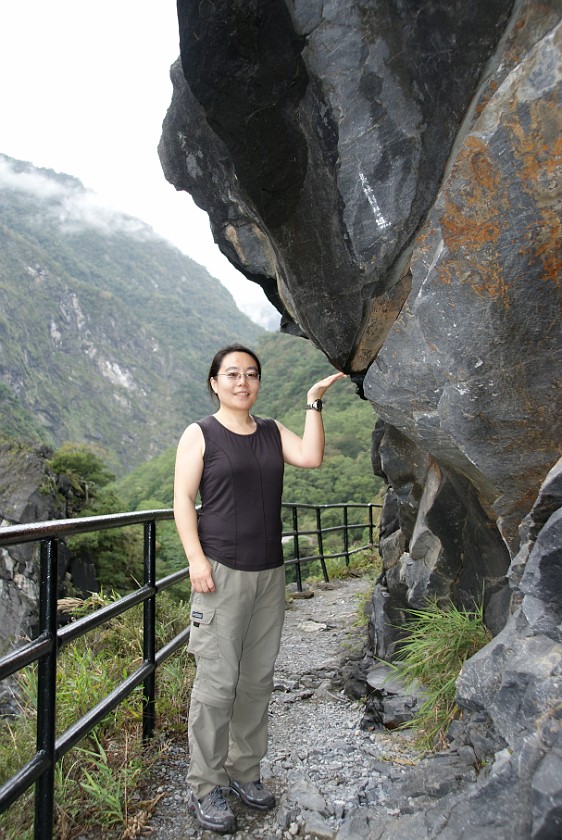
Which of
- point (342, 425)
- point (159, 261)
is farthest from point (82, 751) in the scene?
point (159, 261)

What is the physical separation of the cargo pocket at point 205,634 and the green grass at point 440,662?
133 cm

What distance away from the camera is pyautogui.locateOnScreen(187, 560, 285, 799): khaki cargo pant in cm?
269

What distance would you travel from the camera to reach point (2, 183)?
567ft

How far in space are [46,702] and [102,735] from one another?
1006 mm

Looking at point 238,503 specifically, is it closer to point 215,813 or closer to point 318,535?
point 215,813

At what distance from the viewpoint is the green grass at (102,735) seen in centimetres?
264

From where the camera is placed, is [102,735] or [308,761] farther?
[308,761]

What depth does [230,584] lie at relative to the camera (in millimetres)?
2730

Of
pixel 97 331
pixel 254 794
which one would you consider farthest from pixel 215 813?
pixel 97 331

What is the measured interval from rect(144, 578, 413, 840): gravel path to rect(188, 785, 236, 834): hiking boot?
52 mm

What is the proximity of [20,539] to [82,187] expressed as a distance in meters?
214

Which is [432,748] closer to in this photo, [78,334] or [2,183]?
[78,334]

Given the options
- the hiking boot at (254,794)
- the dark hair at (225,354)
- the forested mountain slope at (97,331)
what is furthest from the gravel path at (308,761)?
the forested mountain slope at (97,331)

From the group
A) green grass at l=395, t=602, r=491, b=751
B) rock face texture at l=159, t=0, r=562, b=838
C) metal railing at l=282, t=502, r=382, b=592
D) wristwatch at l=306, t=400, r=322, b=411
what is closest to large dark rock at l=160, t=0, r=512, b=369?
rock face texture at l=159, t=0, r=562, b=838
